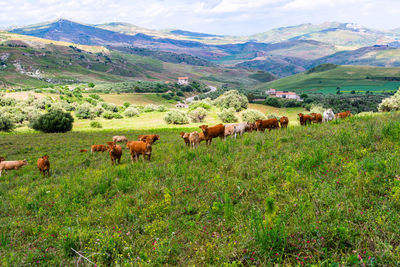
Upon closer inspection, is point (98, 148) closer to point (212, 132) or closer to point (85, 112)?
point (212, 132)

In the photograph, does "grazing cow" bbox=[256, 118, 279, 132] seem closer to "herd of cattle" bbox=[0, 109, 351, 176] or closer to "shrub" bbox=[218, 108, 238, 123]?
"herd of cattle" bbox=[0, 109, 351, 176]

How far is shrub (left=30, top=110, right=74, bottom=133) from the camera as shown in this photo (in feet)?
168

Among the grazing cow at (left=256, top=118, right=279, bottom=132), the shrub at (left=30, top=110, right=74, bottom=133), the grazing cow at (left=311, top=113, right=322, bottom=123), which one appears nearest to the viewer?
the grazing cow at (left=311, top=113, right=322, bottom=123)

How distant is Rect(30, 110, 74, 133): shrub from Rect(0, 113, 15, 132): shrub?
9998 mm

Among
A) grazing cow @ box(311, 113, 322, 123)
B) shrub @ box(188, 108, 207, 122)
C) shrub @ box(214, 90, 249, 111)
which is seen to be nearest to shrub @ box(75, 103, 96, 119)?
shrub @ box(188, 108, 207, 122)

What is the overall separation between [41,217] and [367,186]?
30.5ft

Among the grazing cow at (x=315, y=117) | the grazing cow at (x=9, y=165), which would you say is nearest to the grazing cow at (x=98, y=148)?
the grazing cow at (x=9, y=165)

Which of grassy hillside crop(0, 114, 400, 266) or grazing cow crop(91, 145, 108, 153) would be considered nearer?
grassy hillside crop(0, 114, 400, 266)

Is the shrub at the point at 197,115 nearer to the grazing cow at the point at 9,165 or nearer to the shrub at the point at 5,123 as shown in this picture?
the shrub at the point at 5,123

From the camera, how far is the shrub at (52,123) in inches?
2018

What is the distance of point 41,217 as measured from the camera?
7.08 metres

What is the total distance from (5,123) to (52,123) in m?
16.0

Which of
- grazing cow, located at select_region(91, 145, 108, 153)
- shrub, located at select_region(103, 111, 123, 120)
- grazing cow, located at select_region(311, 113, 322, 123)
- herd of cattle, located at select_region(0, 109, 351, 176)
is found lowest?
shrub, located at select_region(103, 111, 123, 120)

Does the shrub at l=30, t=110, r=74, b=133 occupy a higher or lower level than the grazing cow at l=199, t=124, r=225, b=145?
lower
